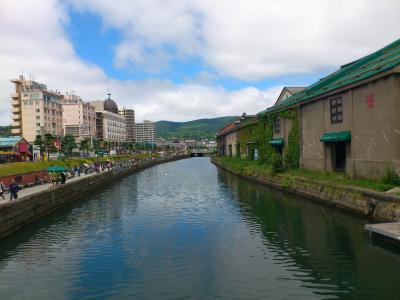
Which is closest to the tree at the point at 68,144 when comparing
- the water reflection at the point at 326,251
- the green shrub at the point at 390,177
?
the water reflection at the point at 326,251

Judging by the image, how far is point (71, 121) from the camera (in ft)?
585

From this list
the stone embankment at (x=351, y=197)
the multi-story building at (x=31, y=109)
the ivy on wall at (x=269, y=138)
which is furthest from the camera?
the multi-story building at (x=31, y=109)

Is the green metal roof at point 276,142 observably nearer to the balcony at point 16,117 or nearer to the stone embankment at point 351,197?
the stone embankment at point 351,197

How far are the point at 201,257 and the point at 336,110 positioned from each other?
82.5ft

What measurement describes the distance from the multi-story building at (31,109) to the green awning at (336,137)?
12583 centimetres

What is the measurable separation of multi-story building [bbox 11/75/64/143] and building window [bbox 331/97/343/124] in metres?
127

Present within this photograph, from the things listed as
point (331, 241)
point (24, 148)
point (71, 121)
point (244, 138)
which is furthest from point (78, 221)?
point (71, 121)

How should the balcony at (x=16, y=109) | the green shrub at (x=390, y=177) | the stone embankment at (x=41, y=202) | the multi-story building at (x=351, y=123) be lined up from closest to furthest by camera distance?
the stone embankment at (x=41, y=202) → the green shrub at (x=390, y=177) → the multi-story building at (x=351, y=123) → the balcony at (x=16, y=109)

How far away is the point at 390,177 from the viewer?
93.9ft

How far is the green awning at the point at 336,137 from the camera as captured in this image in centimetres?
3612

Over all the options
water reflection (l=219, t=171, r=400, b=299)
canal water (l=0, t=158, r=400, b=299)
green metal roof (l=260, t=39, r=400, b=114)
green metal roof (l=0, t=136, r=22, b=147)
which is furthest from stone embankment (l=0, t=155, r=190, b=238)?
green metal roof (l=0, t=136, r=22, b=147)

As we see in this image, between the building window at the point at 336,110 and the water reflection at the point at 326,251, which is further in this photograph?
the building window at the point at 336,110

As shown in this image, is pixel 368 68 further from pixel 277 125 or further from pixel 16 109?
pixel 16 109

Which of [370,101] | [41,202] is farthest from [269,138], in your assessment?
[41,202]
